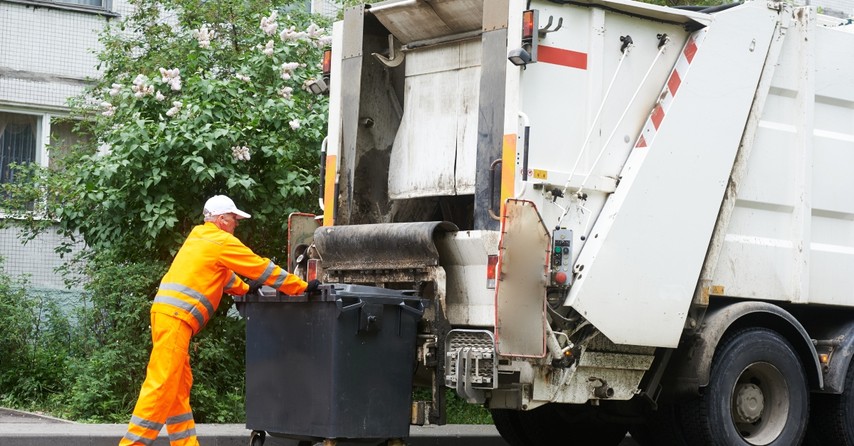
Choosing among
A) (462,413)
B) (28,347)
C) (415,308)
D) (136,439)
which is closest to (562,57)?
(415,308)

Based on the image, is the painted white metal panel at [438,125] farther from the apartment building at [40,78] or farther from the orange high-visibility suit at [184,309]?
the apartment building at [40,78]

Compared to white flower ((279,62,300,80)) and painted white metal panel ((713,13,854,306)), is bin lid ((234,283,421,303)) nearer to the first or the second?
painted white metal panel ((713,13,854,306))

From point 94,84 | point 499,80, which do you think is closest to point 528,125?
point 499,80

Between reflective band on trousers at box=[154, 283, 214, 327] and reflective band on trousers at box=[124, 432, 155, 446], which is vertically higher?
reflective band on trousers at box=[154, 283, 214, 327]

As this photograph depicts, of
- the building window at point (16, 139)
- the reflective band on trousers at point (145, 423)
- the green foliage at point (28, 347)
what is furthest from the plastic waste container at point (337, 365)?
the building window at point (16, 139)

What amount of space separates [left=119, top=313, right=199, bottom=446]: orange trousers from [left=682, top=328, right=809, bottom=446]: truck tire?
105 inches

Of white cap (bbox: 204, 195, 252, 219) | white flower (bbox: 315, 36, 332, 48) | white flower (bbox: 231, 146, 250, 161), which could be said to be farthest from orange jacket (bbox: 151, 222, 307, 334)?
white flower (bbox: 315, 36, 332, 48)

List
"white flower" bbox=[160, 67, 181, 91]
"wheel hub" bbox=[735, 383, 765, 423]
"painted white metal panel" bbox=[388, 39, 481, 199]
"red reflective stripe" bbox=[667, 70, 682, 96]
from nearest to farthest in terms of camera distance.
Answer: "red reflective stripe" bbox=[667, 70, 682, 96]
"painted white metal panel" bbox=[388, 39, 481, 199]
"wheel hub" bbox=[735, 383, 765, 423]
"white flower" bbox=[160, 67, 181, 91]

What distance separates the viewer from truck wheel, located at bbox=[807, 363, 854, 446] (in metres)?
7.43

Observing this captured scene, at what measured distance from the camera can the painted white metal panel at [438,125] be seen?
22.7 ft

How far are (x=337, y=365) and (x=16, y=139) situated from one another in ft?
26.0

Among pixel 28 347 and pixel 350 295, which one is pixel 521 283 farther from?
pixel 28 347

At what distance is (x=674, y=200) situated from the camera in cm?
664

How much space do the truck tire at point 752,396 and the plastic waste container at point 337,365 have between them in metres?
1.69
